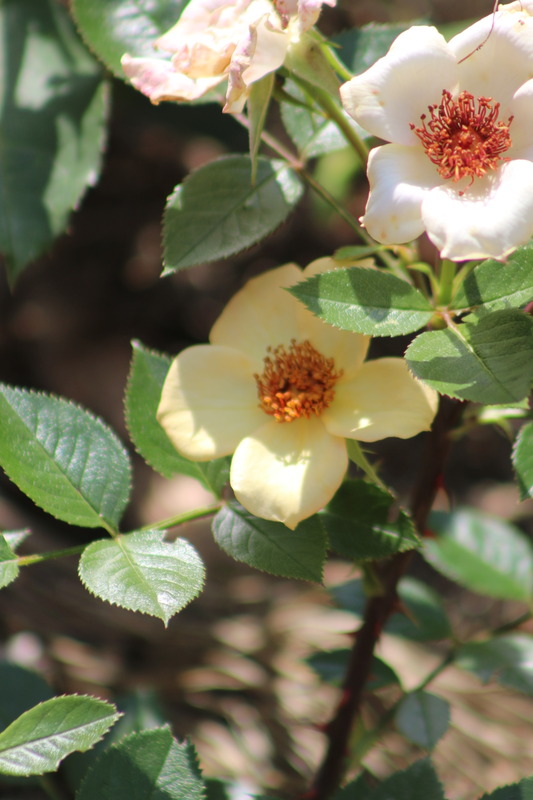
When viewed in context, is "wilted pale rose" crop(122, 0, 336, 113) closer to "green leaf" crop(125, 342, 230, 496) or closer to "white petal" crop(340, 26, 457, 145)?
"white petal" crop(340, 26, 457, 145)

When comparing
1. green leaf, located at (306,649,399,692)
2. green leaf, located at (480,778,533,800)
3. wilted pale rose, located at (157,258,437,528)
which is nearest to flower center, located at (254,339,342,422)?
wilted pale rose, located at (157,258,437,528)

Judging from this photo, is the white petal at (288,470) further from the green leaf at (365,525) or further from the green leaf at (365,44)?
the green leaf at (365,44)

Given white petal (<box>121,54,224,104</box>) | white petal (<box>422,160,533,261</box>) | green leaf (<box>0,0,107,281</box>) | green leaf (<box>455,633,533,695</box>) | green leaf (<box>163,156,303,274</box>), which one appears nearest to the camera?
white petal (<box>422,160,533,261</box>)

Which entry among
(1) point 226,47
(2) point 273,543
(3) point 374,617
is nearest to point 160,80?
(1) point 226,47

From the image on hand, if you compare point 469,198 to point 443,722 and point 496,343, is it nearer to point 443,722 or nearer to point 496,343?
point 496,343

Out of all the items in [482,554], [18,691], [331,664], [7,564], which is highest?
[7,564]

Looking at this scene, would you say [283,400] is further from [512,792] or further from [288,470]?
[512,792]

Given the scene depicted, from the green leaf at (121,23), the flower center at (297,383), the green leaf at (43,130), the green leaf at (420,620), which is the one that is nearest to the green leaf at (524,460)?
the flower center at (297,383)
